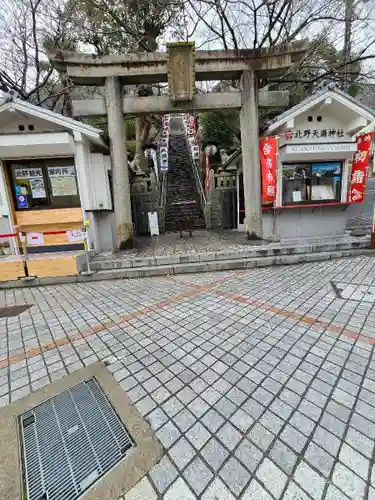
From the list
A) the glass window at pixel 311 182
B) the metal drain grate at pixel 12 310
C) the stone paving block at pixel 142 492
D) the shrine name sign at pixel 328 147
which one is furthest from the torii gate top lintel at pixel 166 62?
the stone paving block at pixel 142 492

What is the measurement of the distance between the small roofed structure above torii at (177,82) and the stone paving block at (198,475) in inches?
296

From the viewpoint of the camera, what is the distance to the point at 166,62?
26.0ft

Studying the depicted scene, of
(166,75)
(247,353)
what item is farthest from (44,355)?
(166,75)

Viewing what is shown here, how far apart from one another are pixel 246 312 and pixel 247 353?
1.23m

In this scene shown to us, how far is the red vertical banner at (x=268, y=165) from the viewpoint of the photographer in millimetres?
8492

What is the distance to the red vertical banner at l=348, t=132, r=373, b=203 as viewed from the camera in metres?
8.82

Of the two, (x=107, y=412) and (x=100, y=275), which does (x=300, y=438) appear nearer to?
(x=107, y=412)

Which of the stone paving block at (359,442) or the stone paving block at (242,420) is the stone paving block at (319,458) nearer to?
the stone paving block at (359,442)

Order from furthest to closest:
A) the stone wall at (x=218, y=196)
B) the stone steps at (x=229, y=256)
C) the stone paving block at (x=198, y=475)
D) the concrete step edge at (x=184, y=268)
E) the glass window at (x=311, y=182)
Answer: the stone wall at (x=218, y=196) < the glass window at (x=311, y=182) < the stone steps at (x=229, y=256) < the concrete step edge at (x=184, y=268) < the stone paving block at (x=198, y=475)

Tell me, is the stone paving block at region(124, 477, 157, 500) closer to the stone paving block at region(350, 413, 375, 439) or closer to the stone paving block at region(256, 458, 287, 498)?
the stone paving block at region(256, 458, 287, 498)

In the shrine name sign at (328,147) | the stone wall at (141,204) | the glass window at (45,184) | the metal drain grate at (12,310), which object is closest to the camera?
the metal drain grate at (12,310)

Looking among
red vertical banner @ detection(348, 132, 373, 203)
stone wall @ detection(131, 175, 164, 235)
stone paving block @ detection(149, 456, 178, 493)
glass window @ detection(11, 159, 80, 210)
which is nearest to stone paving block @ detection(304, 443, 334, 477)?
stone paving block @ detection(149, 456, 178, 493)

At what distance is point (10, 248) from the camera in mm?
8633

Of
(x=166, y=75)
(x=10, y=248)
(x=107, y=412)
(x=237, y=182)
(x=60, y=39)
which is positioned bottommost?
(x=107, y=412)
